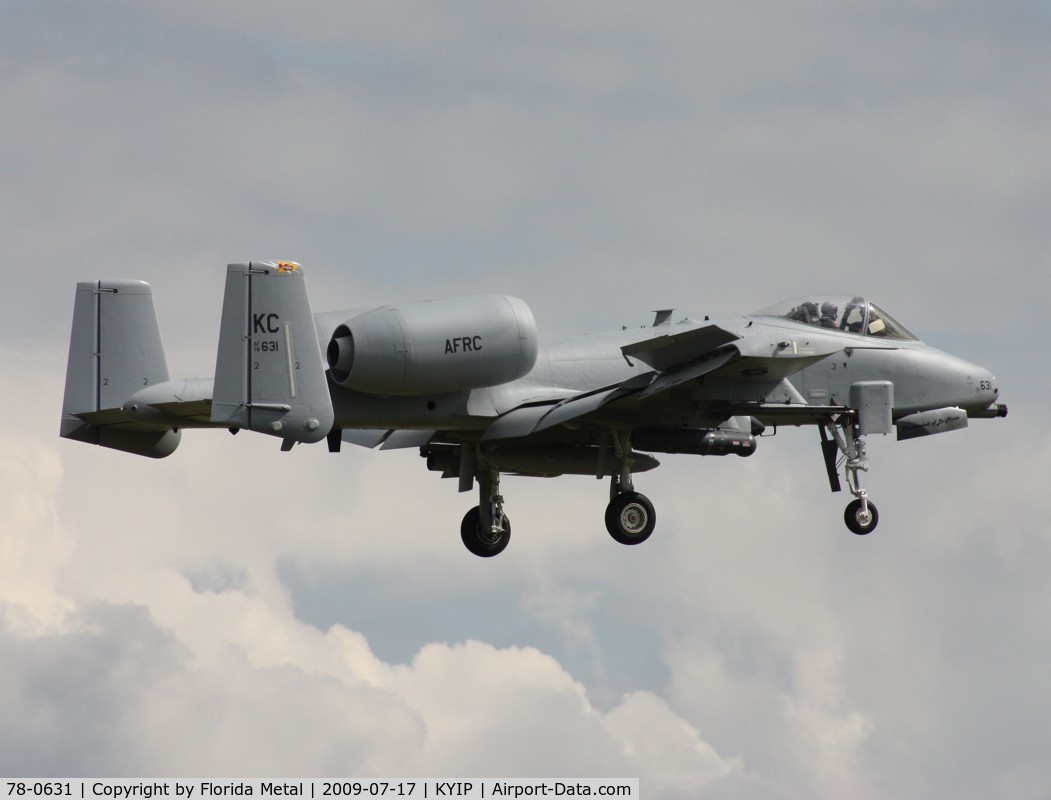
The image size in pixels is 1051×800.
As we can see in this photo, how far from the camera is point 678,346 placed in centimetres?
2723

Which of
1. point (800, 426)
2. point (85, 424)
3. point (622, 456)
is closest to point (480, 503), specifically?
point (622, 456)

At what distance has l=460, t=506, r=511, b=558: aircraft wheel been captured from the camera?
3131 centimetres

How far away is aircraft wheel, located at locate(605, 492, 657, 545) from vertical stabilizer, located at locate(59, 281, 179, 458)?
754cm

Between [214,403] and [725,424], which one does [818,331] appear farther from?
[214,403]

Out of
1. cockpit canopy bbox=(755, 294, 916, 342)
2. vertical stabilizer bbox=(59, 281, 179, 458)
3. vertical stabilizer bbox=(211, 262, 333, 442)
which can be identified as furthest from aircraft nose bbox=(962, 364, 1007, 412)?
vertical stabilizer bbox=(59, 281, 179, 458)

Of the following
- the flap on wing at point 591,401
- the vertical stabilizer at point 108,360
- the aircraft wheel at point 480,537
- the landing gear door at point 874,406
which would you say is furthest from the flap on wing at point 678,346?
the vertical stabilizer at point 108,360

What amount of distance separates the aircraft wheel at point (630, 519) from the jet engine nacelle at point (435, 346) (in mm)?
3835

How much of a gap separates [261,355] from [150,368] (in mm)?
4408

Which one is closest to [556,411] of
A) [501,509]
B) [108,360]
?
[501,509]

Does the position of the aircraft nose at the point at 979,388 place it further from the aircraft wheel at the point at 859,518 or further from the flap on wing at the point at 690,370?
the flap on wing at the point at 690,370

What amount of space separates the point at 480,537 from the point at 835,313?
736 cm

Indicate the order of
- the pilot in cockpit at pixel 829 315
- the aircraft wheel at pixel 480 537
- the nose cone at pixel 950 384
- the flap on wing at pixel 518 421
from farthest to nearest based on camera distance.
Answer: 1. the aircraft wheel at pixel 480 537
2. the nose cone at pixel 950 384
3. the pilot in cockpit at pixel 829 315
4. the flap on wing at pixel 518 421

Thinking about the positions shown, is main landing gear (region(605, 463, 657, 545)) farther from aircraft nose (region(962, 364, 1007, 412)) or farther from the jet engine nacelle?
aircraft nose (region(962, 364, 1007, 412))

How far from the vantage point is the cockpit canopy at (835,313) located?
29828 millimetres
